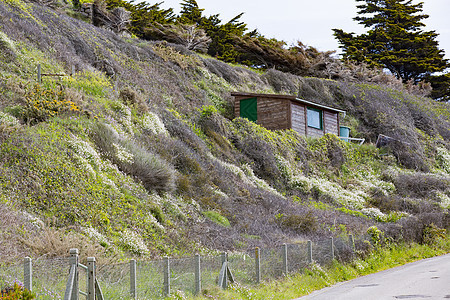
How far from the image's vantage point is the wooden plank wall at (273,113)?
35.0 meters

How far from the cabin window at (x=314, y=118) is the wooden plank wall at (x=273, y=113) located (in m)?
2.98

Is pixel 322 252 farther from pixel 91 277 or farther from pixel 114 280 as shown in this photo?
pixel 91 277

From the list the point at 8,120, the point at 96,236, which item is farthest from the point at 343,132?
the point at 96,236

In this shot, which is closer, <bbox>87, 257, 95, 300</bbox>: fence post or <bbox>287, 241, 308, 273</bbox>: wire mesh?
<bbox>87, 257, 95, 300</bbox>: fence post

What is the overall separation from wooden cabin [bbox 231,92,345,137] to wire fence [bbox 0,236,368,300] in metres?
19.4

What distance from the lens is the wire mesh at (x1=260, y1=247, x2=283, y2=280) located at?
13180 mm

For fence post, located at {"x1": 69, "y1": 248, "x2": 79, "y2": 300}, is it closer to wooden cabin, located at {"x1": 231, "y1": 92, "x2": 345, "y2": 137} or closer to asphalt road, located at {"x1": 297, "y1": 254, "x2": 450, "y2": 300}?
asphalt road, located at {"x1": 297, "y1": 254, "x2": 450, "y2": 300}

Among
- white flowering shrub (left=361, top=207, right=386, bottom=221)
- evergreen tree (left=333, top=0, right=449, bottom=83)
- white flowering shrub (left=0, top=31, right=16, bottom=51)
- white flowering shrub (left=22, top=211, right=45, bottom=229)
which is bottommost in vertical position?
white flowering shrub (left=361, top=207, right=386, bottom=221)

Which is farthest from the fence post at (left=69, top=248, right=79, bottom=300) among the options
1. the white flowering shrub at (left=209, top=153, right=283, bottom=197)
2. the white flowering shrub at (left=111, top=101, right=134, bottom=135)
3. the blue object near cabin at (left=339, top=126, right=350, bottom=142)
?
the blue object near cabin at (left=339, top=126, right=350, bottom=142)

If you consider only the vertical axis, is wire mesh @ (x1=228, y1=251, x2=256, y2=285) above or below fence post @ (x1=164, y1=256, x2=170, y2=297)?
below

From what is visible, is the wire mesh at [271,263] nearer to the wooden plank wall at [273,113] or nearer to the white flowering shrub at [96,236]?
the white flowering shrub at [96,236]

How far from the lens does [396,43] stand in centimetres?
6275

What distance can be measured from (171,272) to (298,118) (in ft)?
88.4

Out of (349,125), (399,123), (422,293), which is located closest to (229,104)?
(349,125)
